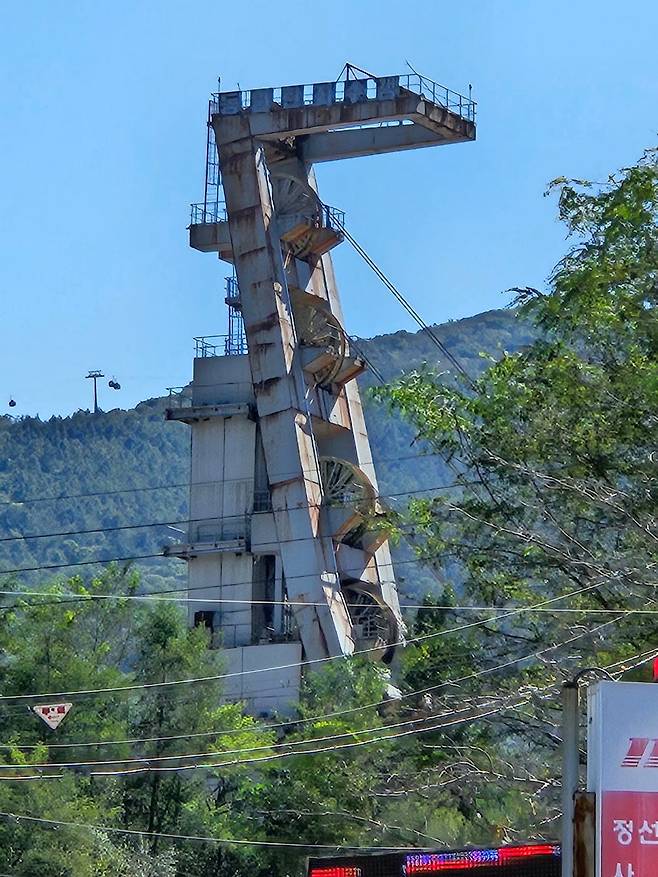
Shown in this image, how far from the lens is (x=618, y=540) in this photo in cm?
2558

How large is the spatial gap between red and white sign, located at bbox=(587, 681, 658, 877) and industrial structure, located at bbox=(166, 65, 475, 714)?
4448 centimetres

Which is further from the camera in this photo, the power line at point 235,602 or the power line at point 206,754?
the power line at point 206,754

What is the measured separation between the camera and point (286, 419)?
196ft

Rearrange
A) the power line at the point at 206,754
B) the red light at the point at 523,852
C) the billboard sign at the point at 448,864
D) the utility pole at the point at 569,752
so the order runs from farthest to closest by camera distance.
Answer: the power line at the point at 206,754 < the red light at the point at 523,852 < the billboard sign at the point at 448,864 < the utility pole at the point at 569,752

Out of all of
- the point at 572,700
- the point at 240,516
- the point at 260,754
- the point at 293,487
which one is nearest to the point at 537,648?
Result: the point at 572,700

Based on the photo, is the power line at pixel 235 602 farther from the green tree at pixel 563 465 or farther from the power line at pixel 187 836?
the power line at pixel 187 836

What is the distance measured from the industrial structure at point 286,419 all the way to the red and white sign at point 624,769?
44476 millimetres

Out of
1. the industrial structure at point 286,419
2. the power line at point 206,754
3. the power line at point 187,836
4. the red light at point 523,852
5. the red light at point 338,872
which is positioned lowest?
the red light at point 338,872

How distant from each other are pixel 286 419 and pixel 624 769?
46.6 metres

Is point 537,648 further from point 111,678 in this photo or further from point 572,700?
point 111,678

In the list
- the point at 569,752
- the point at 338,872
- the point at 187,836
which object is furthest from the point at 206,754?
the point at 569,752

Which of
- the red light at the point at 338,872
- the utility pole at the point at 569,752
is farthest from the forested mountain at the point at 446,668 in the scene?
the red light at the point at 338,872

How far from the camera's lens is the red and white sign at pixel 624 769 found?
43.9 ft

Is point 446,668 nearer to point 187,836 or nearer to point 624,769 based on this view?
point 187,836
